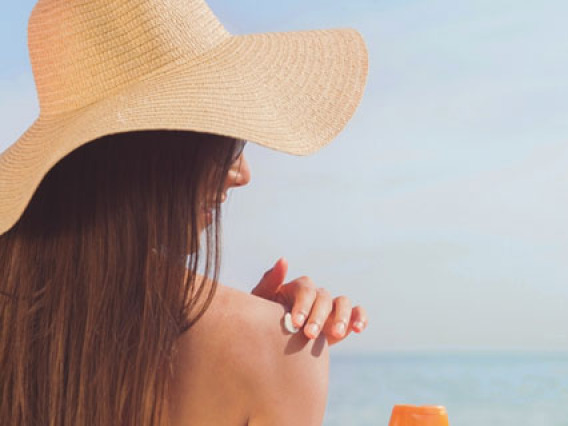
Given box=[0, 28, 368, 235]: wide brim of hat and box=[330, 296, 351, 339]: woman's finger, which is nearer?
box=[0, 28, 368, 235]: wide brim of hat

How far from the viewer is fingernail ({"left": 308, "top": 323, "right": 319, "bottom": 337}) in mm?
1425

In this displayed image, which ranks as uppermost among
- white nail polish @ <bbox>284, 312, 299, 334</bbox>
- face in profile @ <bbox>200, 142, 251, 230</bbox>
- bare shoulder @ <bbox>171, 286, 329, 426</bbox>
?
face in profile @ <bbox>200, 142, 251, 230</bbox>

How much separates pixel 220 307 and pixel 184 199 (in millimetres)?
164

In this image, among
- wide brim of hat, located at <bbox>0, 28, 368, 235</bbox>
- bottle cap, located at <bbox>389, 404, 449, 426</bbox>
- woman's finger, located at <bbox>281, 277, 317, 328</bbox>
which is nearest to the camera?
wide brim of hat, located at <bbox>0, 28, 368, 235</bbox>

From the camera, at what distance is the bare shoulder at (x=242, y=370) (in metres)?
1.39

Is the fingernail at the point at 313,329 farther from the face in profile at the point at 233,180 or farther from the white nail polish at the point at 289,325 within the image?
the face in profile at the point at 233,180

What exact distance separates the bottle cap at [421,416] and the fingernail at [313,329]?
0.33m

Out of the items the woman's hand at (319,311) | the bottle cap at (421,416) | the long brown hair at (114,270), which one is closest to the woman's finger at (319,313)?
the woman's hand at (319,311)

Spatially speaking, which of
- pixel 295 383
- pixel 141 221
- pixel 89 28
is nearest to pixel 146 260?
pixel 141 221

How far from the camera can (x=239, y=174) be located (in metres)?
1.53

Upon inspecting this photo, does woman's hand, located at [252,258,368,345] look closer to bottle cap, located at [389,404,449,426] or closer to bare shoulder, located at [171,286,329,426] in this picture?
bare shoulder, located at [171,286,329,426]

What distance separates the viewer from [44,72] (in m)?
1.59

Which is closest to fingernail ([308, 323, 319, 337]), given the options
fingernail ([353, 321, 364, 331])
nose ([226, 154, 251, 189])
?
fingernail ([353, 321, 364, 331])

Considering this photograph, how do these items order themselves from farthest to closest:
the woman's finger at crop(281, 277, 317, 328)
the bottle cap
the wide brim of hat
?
the bottle cap → the woman's finger at crop(281, 277, 317, 328) → the wide brim of hat
